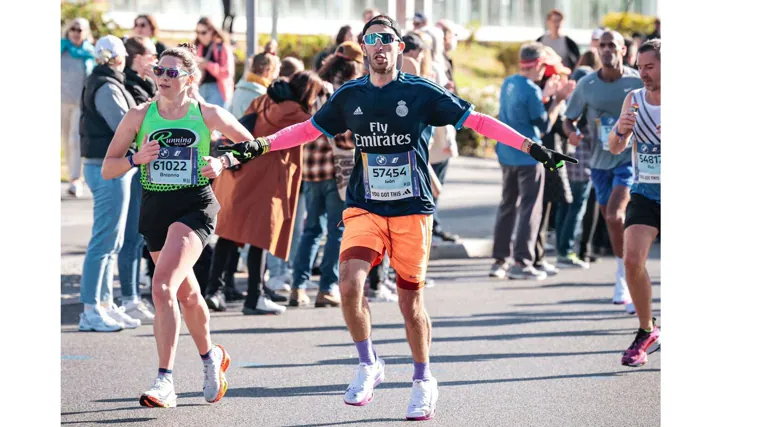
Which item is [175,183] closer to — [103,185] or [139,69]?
[103,185]

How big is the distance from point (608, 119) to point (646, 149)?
2051mm

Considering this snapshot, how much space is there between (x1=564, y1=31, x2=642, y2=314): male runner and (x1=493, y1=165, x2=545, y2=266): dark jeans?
64.2 inches

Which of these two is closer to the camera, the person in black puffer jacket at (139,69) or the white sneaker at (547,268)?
the person in black puffer jacket at (139,69)

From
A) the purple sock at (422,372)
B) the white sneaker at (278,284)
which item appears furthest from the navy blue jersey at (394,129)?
the white sneaker at (278,284)

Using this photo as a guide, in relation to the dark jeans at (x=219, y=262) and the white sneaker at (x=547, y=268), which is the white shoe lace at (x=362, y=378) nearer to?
the dark jeans at (x=219, y=262)

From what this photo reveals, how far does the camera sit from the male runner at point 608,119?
10.3 metres

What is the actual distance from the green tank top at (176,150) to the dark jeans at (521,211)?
17.7 feet

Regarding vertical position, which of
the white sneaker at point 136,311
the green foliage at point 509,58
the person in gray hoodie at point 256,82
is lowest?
the white sneaker at point 136,311

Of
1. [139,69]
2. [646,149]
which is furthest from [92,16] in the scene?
[646,149]

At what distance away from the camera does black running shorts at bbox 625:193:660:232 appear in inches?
328

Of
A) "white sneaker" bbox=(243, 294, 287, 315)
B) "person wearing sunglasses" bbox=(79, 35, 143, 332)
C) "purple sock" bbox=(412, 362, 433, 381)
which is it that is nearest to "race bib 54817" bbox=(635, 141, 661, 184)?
"purple sock" bbox=(412, 362, 433, 381)

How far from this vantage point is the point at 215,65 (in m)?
14.2
